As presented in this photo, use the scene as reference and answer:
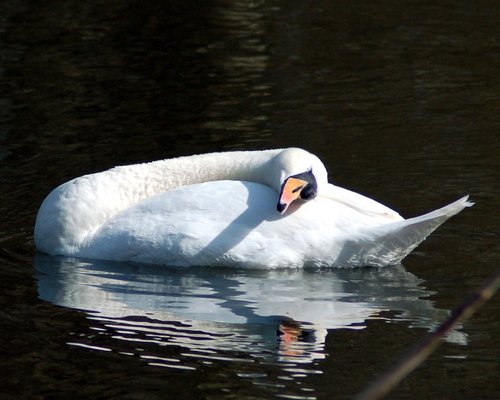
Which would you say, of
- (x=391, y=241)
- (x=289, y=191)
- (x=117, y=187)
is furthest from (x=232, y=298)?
(x=117, y=187)

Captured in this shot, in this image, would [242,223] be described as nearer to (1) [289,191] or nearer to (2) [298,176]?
(1) [289,191]

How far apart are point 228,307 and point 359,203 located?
1213 millimetres

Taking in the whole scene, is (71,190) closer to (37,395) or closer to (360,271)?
(360,271)

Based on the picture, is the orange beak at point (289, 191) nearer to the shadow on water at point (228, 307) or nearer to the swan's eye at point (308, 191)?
the swan's eye at point (308, 191)

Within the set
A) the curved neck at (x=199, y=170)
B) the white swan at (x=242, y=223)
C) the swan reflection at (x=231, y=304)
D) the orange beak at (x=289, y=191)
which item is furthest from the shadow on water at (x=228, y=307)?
the curved neck at (x=199, y=170)

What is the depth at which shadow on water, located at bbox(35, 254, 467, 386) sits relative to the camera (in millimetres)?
6078

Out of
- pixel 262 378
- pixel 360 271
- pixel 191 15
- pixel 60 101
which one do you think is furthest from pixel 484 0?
pixel 262 378

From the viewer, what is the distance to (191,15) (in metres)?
15.3

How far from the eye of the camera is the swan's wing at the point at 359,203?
7.47 m

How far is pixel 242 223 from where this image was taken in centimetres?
739

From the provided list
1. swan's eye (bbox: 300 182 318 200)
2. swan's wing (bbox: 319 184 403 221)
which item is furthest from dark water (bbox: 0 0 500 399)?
swan's eye (bbox: 300 182 318 200)

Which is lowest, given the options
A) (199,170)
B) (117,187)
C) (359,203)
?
(359,203)

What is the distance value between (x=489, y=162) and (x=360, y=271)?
219 centimetres

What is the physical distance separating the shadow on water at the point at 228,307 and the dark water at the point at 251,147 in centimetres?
2
